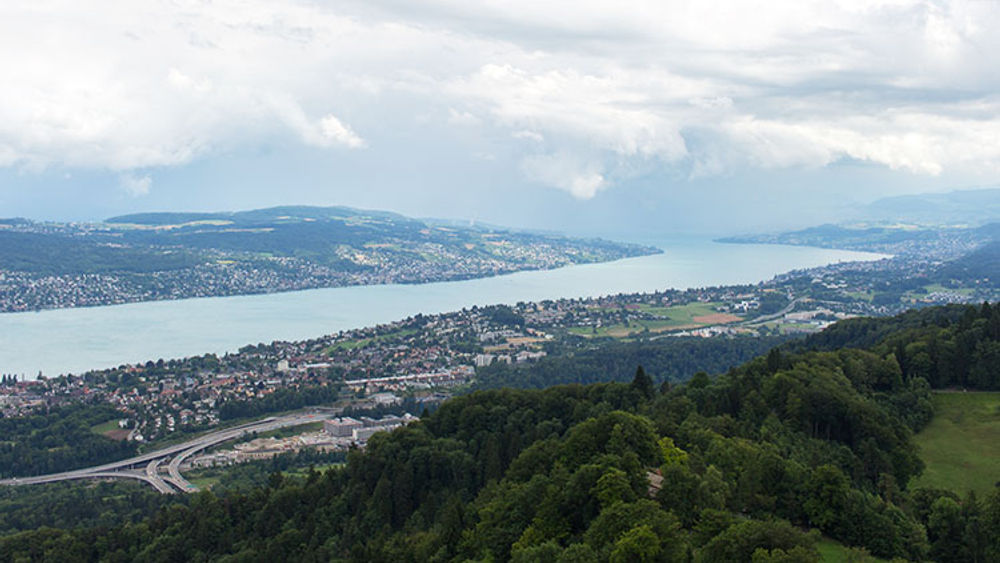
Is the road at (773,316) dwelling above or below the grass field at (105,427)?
above

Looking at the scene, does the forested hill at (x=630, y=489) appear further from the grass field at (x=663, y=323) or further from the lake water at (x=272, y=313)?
the grass field at (x=663, y=323)

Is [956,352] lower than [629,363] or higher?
higher

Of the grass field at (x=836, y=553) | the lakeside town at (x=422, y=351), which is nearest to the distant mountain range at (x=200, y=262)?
the lakeside town at (x=422, y=351)

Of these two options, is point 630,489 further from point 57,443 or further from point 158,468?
point 57,443

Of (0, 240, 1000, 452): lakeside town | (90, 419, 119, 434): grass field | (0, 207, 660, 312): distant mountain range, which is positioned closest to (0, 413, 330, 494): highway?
(0, 240, 1000, 452): lakeside town

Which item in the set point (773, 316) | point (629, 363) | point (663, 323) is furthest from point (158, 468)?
point (773, 316)

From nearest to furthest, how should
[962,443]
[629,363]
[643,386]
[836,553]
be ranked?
[836,553]
[962,443]
[643,386]
[629,363]

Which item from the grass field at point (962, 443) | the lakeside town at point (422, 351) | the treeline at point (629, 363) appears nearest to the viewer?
the grass field at point (962, 443)
